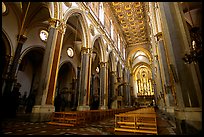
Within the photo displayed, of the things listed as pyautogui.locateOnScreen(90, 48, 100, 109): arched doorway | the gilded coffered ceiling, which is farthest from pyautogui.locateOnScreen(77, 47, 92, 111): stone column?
the gilded coffered ceiling

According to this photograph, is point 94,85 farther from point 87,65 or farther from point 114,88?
point 87,65

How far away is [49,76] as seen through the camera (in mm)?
6426

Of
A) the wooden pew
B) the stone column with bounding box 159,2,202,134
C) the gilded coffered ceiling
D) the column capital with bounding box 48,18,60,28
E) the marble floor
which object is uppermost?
the gilded coffered ceiling

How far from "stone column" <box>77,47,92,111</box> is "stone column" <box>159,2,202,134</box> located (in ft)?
21.8

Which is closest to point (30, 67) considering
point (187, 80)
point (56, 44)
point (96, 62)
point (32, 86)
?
point (32, 86)

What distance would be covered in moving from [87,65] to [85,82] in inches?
61.8

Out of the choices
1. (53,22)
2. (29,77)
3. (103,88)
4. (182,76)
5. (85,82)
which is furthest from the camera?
(29,77)

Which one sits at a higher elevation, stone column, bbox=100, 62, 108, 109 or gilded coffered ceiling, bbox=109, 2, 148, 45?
gilded coffered ceiling, bbox=109, 2, 148, 45

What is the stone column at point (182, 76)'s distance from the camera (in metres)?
3.34

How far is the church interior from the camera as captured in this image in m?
3.74

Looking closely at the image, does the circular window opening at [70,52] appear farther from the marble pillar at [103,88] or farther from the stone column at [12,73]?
the stone column at [12,73]

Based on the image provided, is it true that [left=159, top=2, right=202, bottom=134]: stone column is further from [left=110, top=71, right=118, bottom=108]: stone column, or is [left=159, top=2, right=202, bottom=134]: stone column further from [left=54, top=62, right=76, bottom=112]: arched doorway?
[left=54, top=62, right=76, bottom=112]: arched doorway

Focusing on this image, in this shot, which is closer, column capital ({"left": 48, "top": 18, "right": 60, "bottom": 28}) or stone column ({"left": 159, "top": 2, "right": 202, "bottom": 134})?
stone column ({"left": 159, "top": 2, "right": 202, "bottom": 134})

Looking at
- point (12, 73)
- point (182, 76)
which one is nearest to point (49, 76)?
point (12, 73)
